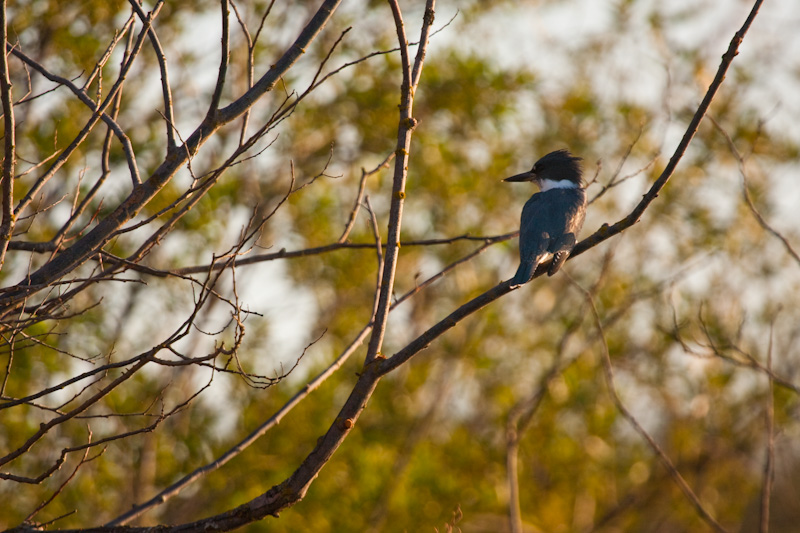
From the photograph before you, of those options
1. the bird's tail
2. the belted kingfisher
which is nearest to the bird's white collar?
the belted kingfisher

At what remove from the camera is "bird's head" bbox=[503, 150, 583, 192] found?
19.6 ft

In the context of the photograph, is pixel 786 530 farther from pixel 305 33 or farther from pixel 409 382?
pixel 305 33

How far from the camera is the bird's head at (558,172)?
598cm

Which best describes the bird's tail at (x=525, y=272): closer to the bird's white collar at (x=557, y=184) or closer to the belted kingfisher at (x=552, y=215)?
the belted kingfisher at (x=552, y=215)

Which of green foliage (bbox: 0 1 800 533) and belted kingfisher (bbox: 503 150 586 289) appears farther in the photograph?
green foliage (bbox: 0 1 800 533)

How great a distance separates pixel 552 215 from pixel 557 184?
2.45 ft

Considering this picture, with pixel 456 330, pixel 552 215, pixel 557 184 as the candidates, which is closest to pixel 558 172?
pixel 557 184

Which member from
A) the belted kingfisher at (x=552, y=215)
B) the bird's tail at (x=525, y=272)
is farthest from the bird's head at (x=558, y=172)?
the bird's tail at (x=525, y=272)

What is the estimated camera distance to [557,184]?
596 centimetres

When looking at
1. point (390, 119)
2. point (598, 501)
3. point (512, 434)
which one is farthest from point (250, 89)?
point (598, 501)

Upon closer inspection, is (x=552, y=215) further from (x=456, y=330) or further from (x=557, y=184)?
(x=456, y=330)

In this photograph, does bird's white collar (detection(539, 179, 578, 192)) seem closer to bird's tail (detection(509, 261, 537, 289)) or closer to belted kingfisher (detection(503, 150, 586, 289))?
belted kingfisher (detection(503, 150, 586, 289))

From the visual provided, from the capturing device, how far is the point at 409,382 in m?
11.2

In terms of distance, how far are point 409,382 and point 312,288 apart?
1.87 metres
